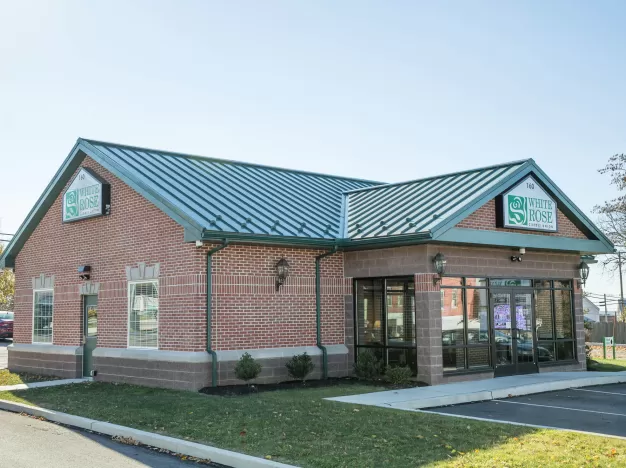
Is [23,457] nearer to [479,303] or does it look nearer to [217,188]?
→ [217,188]

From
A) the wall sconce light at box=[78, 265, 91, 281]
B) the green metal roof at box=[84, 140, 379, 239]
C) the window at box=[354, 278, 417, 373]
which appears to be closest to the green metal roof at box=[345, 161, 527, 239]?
the green metal roof at box=[84, 140, 379, 239]

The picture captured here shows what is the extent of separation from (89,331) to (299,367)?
6.85 m

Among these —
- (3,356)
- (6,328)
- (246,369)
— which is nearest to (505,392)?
(246,369)

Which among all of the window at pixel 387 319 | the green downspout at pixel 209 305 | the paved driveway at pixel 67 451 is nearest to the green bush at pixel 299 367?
the window at pixel 387 319

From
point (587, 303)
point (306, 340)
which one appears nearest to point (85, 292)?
point (306, 340)

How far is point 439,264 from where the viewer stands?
55.3ft

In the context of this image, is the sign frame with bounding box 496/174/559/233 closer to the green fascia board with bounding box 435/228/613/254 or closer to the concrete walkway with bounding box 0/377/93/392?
the green fascia board with bounding box 435/228/613/254

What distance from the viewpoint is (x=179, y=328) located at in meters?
16.5

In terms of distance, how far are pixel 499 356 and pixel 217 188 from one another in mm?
8810

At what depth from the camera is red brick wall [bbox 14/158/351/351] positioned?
1642cm

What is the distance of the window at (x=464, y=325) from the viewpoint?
1739 centimetres

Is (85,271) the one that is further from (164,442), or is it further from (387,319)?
(164,442)

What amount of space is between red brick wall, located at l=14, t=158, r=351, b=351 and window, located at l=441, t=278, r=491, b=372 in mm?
2912

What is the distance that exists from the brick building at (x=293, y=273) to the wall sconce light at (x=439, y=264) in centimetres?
5
